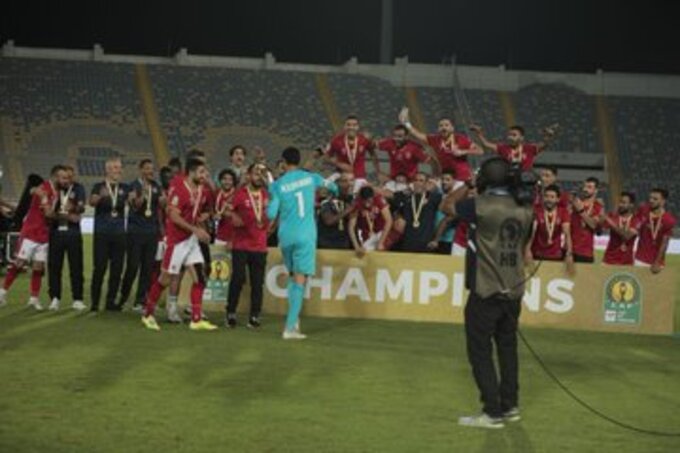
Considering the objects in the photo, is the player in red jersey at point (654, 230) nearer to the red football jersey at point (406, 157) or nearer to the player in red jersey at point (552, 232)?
the player in red jersey at point (552, 232)

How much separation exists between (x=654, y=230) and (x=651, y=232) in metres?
0.08

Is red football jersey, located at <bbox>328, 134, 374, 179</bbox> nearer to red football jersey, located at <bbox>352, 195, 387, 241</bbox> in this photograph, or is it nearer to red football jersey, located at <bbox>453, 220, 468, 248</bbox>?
red football jersey, located at <bbox>352, 195, 387, 241</bbox>

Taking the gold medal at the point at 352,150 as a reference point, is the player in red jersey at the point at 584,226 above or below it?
below

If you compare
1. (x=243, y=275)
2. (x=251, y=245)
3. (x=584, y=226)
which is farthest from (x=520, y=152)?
(x=243, y=275)

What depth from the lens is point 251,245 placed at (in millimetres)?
13008

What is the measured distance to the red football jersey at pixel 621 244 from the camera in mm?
15883

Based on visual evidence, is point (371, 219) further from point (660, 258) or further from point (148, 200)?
point (660, 258)

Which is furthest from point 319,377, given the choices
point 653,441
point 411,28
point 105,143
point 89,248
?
point 411,28

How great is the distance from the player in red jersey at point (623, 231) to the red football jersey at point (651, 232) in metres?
0.12

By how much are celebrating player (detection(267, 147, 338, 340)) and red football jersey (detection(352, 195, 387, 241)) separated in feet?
10.7

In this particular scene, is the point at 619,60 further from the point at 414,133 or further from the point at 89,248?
the point at 414,133

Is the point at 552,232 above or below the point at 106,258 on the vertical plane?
above

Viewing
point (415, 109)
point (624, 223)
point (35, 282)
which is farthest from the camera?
point (415, 109)

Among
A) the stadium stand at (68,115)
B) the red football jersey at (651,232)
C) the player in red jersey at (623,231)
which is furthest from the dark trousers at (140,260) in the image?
the stadium stand at (68,115)
